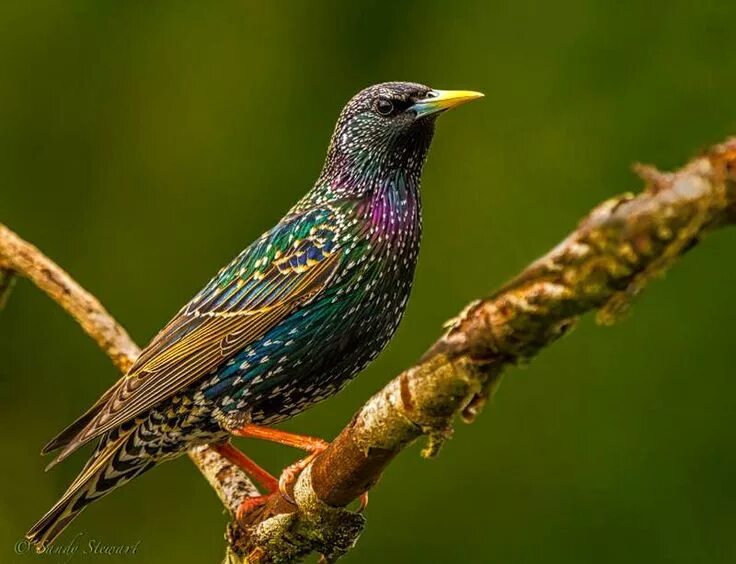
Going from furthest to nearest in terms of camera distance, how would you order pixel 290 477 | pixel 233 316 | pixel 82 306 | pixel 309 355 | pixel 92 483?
pixel 82 306 → pixel 92 483 → pixel 233 316 → pixel 309 355 → pixel 290 477

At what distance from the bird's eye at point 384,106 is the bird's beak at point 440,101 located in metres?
0.08

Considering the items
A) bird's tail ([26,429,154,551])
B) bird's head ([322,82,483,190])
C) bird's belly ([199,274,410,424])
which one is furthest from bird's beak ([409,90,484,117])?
bird's tail ([26,429,154,551])

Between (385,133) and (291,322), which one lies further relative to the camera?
(385,133)

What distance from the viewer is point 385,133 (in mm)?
3578

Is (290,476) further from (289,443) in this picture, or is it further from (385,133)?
(385,133)

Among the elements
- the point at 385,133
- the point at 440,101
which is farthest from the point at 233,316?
the point at 440,101

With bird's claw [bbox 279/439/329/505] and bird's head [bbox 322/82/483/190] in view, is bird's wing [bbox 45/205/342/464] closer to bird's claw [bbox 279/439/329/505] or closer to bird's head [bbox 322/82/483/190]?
bird's head [bbox 322/82/483/190]

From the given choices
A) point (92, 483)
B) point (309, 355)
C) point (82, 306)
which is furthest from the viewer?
point (82, 306)

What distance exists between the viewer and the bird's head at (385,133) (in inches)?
139

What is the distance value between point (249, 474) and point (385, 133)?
1213 mm

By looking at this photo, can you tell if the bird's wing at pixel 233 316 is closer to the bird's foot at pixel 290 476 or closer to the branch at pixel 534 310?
the bird's foot at pixel 290 476

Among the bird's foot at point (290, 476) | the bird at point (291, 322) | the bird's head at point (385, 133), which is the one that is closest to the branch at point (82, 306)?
the bird at point (291, 322)

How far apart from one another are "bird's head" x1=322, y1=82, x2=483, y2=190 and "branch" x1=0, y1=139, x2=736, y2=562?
3.98 ft

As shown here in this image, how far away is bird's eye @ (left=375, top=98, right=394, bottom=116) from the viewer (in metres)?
3.61
